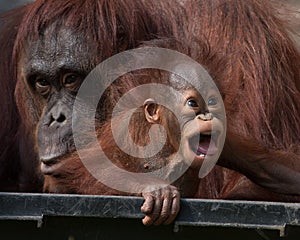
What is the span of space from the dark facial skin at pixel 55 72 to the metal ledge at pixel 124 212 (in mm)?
839

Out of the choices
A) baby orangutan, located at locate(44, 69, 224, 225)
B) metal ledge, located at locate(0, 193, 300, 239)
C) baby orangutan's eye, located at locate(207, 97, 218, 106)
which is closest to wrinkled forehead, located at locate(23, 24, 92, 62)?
baby orangutan, located at locate(44, 69, 224, 225)

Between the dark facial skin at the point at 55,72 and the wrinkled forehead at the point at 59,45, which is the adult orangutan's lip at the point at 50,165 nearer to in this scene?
the dark facial skin at the point at 55,72

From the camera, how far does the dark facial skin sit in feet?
7.91

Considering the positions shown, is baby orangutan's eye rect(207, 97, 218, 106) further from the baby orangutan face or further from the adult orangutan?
the adult orangutan

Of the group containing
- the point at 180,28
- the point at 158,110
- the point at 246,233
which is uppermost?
the point at 180,28

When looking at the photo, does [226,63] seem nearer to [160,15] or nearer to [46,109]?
[160,15]

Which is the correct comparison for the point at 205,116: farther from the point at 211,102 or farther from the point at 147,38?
the point at 147,38

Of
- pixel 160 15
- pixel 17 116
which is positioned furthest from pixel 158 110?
pixel 17 116

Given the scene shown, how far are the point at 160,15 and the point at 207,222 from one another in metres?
1.14

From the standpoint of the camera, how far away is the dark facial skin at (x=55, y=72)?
241 centimetres

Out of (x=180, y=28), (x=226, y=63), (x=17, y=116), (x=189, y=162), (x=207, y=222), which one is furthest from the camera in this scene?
(x=17, y=116)

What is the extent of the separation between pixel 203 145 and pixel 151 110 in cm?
23

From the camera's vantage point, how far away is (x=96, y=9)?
249cm

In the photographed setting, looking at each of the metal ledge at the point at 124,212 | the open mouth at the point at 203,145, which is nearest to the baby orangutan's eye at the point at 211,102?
the open mouth at the point at 203,145
